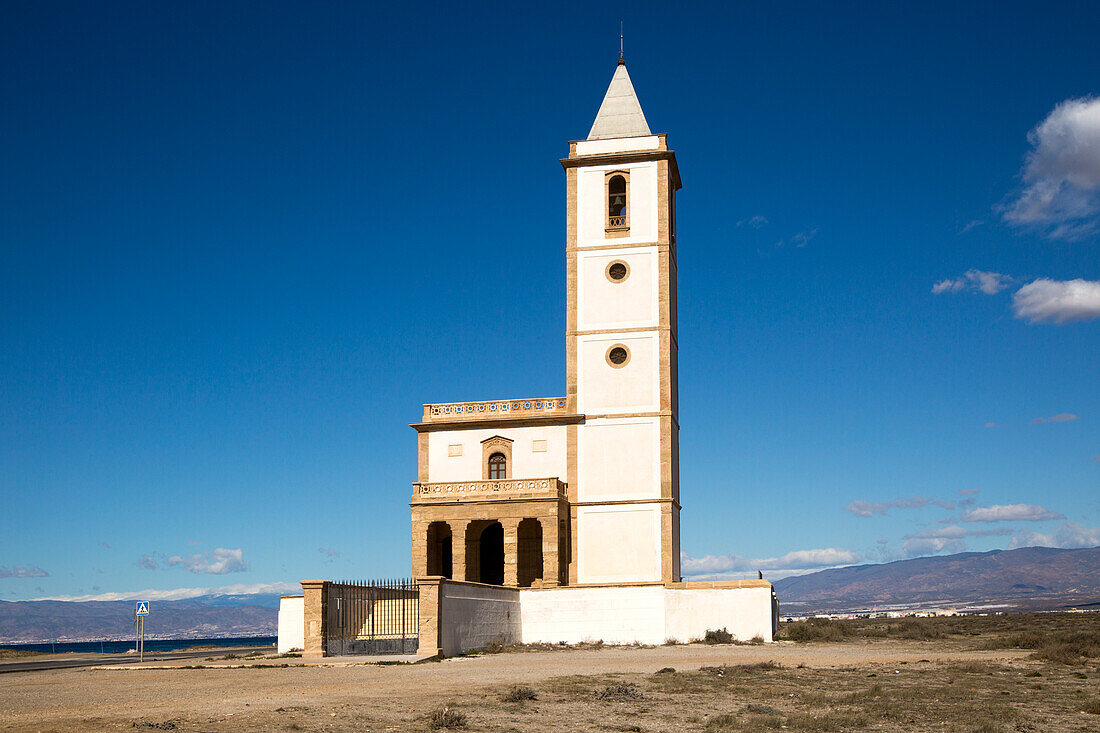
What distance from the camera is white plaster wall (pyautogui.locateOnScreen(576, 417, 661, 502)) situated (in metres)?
43.2

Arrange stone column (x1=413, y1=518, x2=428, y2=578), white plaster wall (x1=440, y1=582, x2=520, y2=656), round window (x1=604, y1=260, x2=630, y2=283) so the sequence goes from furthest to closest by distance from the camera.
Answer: round window (x1=604, y1=260, x2=630, y2=283)
stone column (x1=413, y1=518, x2=428, y2=578)
white plaster wall (x1=440, y1=582, x2=520, y2=656)

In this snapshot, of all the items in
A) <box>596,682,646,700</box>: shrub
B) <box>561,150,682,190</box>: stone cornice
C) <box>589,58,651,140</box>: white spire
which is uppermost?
<box>589,58,651,140</box>: white spire

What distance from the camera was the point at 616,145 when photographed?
154 ft

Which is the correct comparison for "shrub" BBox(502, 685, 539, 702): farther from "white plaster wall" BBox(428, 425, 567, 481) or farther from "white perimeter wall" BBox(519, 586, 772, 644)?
"white plaster wall" BBox(428, 425, 567, 481)

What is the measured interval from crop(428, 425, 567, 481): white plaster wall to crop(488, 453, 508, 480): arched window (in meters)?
0.33

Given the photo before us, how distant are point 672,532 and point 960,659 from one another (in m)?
16.4

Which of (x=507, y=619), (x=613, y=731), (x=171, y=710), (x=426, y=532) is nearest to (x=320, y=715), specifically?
(x=171, y=710)

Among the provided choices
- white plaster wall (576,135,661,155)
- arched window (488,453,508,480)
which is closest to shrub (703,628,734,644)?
arched window (488,453,508,480)

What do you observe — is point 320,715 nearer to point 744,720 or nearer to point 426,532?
point 744,720

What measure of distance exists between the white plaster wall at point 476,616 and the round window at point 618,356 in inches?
435

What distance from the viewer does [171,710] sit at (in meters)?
16.1

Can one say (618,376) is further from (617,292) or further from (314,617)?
(314,617)

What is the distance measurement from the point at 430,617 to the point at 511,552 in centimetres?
1303

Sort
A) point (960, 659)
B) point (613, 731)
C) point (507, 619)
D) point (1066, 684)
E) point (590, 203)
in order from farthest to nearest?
point (590, 203)
point (507, 619)
point (960, 659)
point (1066, 684)
point (613, 731)
